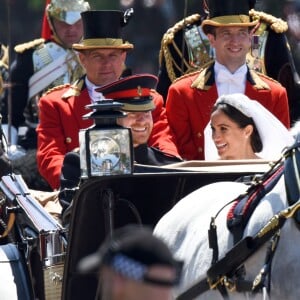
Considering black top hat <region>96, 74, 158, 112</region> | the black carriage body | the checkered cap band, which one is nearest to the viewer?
the checkered cap band

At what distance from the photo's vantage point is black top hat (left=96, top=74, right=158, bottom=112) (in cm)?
505

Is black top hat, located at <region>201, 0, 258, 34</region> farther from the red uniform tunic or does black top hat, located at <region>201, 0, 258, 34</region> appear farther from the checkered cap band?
the checkered cap band

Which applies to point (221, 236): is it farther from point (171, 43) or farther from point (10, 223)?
point (171, 43)

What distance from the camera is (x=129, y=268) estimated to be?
7.34 feet

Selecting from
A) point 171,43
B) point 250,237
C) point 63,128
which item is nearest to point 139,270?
point 250,237

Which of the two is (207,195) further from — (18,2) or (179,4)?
(18,2)

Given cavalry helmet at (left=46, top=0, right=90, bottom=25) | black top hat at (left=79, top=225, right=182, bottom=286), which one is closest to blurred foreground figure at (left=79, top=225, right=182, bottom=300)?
black top hat at (left=79, top=225, right=182, bottom=286)

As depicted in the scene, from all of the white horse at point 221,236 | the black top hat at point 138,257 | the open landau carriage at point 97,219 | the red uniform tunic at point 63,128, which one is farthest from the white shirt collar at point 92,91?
the black top hat at point 138,257

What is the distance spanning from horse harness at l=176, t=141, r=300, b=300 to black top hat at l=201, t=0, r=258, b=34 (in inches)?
73.3

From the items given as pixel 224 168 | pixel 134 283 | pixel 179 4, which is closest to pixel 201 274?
pixel 224 168

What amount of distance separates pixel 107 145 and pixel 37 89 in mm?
3969

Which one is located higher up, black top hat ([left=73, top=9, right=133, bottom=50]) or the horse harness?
black top hat ([left=73, top=9, right=133, bottom=50])

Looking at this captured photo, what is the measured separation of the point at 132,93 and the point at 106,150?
37.0 inches

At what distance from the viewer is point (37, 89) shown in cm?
812
